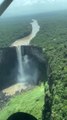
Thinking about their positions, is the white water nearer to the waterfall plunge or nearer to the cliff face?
the waterfall plunge

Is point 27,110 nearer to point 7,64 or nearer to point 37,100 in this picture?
point 37,100

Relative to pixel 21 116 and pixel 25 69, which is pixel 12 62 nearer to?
pixel 25 69

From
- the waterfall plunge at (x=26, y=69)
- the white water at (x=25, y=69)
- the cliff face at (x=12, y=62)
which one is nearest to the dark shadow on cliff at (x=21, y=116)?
the cliff face at (x=12, y=62)

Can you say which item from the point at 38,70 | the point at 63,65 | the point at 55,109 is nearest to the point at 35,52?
the point at 38,70

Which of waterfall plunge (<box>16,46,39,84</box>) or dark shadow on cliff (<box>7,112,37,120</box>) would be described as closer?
dark shadow on cliff (<box>7,112,37,120</box>)

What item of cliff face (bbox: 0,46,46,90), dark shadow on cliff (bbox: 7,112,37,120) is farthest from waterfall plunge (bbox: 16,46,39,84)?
dark shadow on cliff (bbox: 7,112,37,120)

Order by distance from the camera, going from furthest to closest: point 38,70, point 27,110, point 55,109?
point 38,70 < point 27,110 < point 55,109
